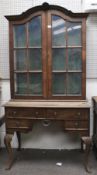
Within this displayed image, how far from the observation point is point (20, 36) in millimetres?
2973

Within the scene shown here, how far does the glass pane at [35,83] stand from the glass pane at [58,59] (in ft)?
0.71

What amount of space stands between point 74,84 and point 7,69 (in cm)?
96

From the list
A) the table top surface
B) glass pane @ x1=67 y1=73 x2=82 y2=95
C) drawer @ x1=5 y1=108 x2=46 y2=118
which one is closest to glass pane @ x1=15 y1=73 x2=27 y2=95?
the table top surface

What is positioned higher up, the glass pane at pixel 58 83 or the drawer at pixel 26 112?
the glass pane at pixel 58 83

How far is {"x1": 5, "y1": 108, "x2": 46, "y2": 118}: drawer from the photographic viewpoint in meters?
2.82

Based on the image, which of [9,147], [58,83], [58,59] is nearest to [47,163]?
[9,147]

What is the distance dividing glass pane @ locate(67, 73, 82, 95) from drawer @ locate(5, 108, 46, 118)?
0.42 metres

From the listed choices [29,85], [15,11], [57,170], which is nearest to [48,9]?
[15,11]

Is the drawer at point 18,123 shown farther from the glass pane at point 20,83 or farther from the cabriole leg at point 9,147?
the glass pane at point 20,83

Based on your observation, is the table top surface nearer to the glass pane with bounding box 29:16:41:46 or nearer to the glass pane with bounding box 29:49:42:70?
the glass pane with bounding box 29:49:42:70

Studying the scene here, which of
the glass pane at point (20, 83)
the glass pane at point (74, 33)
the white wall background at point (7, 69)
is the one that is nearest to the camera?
the glass pane at point (74, 33)

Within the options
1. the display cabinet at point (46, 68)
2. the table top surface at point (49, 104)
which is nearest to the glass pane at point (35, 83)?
the display cabinet at point (46, 68)

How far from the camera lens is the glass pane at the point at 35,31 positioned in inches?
115

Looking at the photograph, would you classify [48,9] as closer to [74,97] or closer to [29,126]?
[74,97]
